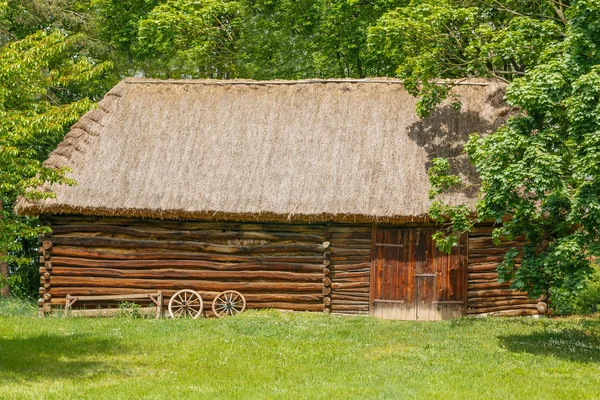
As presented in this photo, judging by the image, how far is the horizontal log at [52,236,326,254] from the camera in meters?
19.3

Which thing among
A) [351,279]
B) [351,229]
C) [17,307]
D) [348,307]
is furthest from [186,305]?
[17,307]

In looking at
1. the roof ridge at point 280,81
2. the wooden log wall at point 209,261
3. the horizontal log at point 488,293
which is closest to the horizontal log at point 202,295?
the wooden log wall at point 209,261

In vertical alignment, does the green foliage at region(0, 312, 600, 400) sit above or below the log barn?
below

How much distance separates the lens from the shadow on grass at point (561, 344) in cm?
1324

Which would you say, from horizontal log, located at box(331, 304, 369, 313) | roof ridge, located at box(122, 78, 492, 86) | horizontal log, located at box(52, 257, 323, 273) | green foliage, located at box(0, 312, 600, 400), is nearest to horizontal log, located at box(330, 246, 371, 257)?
horizontal log, located at box(52, 257, 323, 273)

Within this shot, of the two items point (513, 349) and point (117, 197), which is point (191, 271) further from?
point (513, 349)

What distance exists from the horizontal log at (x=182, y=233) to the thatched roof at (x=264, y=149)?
2.09 ft

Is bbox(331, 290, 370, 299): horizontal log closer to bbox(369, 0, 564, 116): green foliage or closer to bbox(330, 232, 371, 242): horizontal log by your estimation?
bbox(330, 232, 371, 242): horizontal log

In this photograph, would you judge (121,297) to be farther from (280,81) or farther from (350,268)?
(280,81)

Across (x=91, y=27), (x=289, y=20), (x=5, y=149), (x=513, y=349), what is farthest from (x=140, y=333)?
(x=289, y=20)

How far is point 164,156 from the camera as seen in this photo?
20250 mm

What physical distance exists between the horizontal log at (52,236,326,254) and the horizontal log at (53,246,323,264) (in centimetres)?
12

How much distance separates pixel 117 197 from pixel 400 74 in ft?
22.9

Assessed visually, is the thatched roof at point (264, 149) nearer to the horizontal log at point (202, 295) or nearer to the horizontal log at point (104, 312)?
the horizontal log at point (202, 295)
